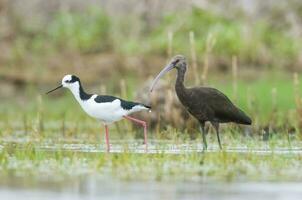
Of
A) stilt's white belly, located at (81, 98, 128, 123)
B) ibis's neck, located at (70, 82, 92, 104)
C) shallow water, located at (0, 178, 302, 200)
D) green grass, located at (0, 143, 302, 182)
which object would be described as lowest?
shallow water, located at (0, 178, 302, 200)

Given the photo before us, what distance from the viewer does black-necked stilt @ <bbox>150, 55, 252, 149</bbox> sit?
13.0 metres

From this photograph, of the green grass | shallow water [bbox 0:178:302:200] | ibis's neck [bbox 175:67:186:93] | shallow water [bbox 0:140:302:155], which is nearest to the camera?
shallow water [bbox 0:178:302:200]

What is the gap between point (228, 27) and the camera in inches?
1014

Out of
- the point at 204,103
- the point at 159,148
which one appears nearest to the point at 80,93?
the point at 159,148

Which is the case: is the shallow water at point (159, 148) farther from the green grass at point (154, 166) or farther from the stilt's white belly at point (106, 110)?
the green grass at point (154, 166)

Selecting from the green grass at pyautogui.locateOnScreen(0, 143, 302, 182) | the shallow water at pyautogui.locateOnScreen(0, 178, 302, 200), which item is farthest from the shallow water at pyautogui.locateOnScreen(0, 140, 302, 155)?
the shallow water at pyautogui.locateOnScreen(0, 178, 302, 200)

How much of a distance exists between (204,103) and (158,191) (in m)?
4.30

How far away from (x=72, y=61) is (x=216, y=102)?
12.0 metres

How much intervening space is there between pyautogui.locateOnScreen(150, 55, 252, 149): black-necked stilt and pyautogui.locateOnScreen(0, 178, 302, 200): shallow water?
3.67 m

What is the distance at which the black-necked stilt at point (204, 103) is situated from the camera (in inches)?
511

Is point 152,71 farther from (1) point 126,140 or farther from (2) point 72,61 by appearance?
(1) point 126,140

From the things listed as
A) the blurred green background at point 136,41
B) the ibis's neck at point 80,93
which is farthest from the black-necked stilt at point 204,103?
the blurred green background at point 136,41

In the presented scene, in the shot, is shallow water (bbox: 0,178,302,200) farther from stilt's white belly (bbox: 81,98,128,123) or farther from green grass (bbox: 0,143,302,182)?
stilt's white belly (bbox: 81,98,128,123)

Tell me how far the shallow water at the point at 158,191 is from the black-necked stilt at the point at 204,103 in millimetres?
3669
